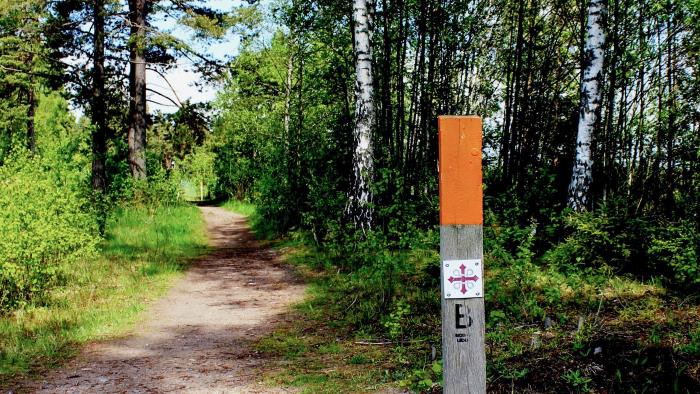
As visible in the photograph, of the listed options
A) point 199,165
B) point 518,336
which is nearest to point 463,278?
point 518,336

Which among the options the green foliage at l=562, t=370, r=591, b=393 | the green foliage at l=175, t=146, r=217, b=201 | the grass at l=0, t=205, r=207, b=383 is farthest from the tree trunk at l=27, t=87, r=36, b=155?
the green foliage at l=562, t=370, r=591, b=393

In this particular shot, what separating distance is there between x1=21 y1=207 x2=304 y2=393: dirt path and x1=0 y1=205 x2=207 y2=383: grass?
1.09 feet

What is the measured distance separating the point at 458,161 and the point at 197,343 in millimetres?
5006

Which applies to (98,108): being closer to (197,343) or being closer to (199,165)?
(197,343)

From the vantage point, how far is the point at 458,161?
104 inches

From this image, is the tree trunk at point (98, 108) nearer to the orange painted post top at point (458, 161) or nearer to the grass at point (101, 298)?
the grass at point (101, 298)

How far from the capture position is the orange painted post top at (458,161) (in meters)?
2.63

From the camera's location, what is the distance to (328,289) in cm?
891

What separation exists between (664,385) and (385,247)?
13.0ft

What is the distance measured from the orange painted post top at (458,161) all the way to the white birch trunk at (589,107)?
5.94 m

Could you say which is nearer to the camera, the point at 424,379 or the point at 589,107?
the point at 424,379

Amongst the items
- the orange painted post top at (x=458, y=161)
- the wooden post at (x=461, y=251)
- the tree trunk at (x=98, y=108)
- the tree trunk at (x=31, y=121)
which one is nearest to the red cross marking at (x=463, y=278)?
the wooden post at (x=461, y=251)

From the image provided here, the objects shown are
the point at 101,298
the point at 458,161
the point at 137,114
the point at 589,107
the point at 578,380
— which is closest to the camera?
the point at 458,161

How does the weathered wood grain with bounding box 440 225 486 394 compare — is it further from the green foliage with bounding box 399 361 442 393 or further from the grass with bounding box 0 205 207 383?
the grass with bounding box 0 205 207 383
